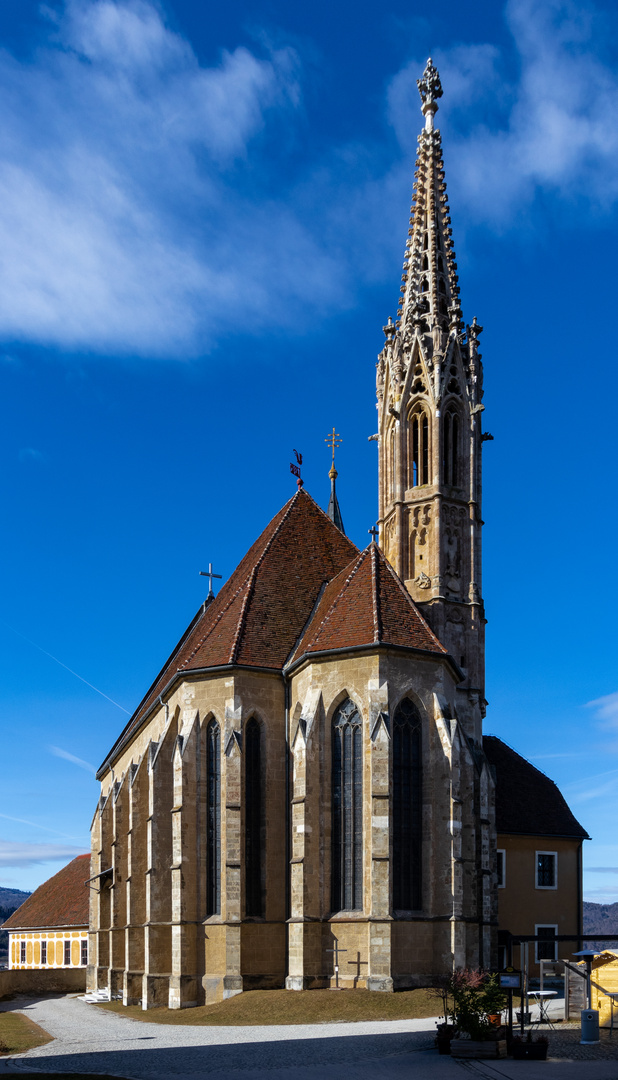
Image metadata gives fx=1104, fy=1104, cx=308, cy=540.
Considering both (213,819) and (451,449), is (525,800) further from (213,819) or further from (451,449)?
(213,819)

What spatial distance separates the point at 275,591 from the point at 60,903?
3528cm

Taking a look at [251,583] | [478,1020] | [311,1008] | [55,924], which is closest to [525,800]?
[251,583]

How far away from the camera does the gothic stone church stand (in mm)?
30625

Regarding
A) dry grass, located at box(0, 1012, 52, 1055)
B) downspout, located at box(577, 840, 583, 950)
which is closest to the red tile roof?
dry grass, located at box(0, 1012, 52, 1055)

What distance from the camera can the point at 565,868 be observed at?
4422 cm

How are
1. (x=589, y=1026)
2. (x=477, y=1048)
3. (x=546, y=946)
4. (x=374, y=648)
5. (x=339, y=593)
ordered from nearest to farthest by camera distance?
(x=477, y=1048), (x=589, y=1026), (x=374, y=648), (x=339, y=593), (x=546, y=946)

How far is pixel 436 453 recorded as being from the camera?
133ft

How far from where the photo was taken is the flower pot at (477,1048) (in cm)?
2011

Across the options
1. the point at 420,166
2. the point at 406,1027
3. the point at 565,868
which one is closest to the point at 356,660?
the point at 406,1027

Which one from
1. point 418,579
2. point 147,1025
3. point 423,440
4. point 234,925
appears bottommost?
point 147,1025

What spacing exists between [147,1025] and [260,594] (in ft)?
44.2

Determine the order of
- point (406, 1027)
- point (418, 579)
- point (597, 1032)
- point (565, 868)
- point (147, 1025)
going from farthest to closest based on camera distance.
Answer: point (565, 868)
point (418, 579)
point (147, 1025)
point (406, 1027)
point (597, 1032)

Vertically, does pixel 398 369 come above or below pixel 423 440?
above

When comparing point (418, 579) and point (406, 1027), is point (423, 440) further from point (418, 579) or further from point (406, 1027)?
point (406, 1027)
